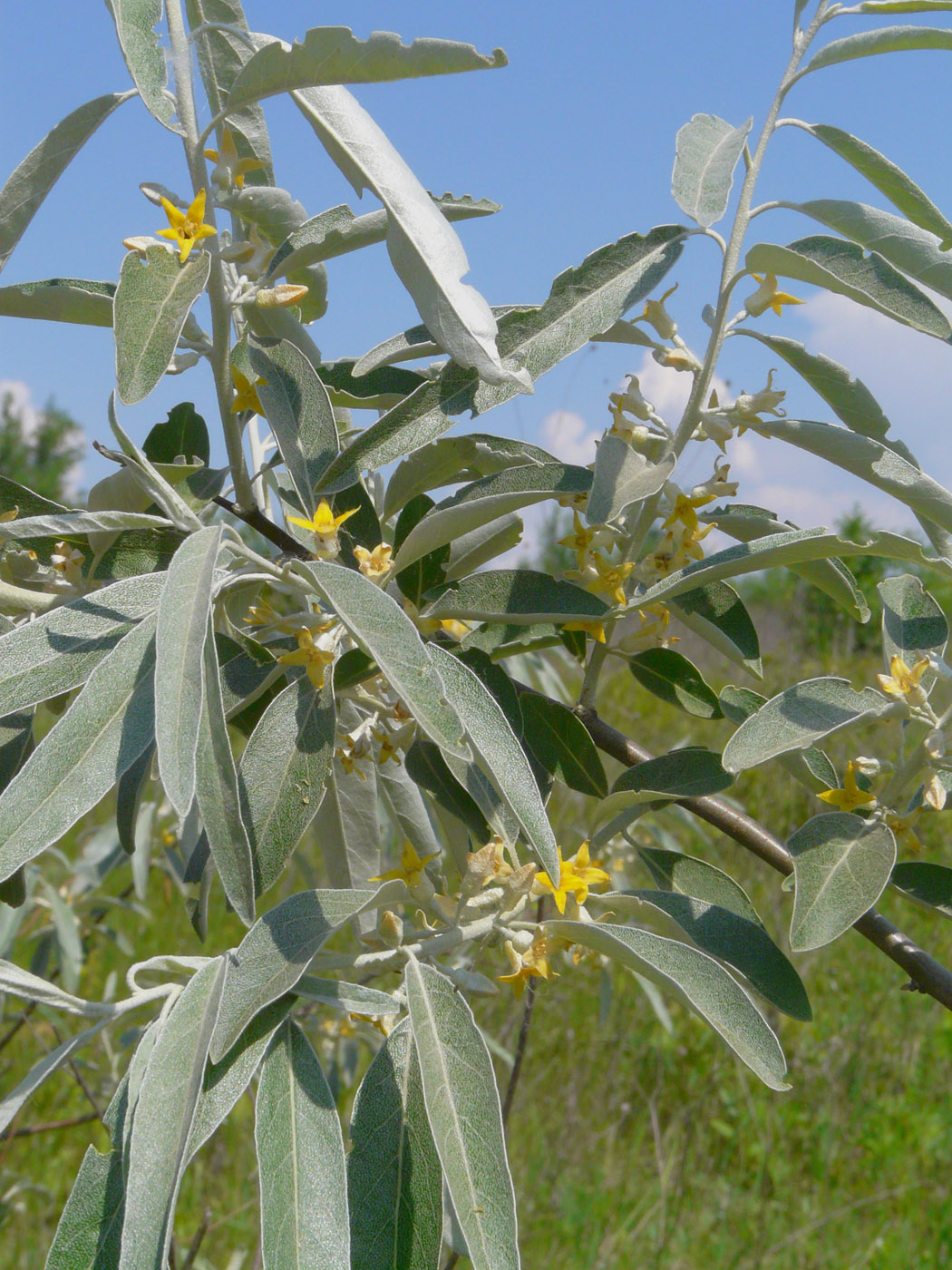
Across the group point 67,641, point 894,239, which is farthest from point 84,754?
point 894,239

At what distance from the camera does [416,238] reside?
0.58m

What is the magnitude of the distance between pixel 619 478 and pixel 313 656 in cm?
25

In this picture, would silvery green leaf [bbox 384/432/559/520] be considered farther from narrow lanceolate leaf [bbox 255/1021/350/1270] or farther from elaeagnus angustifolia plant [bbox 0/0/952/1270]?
narrow lanceolate leaf [bbox 255/1021/350/1270]

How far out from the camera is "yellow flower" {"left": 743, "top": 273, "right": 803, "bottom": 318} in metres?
0.76

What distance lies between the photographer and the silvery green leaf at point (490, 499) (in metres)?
0.66

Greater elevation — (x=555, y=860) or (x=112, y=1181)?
(x=555, y=860)

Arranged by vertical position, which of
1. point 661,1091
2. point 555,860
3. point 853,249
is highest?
point 853,249

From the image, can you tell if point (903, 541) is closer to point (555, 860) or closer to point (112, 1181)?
point (555, 860)

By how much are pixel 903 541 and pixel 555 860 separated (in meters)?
0.30

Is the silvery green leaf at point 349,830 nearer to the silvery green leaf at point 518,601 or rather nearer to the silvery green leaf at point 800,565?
the silvery green leaf at point 518,601

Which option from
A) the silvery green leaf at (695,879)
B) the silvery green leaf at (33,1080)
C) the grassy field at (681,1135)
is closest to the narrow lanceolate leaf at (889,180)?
the silvery green leaf at (695,879)

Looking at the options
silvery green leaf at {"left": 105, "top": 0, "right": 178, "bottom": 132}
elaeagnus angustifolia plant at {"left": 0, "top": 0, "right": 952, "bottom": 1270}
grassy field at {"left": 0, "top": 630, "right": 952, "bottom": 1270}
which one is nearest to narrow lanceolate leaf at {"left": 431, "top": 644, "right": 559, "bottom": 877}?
elaeagnus angustifolia plant at {"left": 0, "top": 0, "right": 952, "bottom": 1270}

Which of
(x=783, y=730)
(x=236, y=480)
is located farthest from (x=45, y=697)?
(x=783, y=730)

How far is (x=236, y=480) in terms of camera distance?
77 centimetres
